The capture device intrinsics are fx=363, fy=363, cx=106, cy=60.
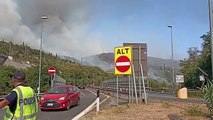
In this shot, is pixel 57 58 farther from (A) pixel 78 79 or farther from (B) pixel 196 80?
(B) pixel 196 80

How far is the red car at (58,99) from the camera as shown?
19688 mm

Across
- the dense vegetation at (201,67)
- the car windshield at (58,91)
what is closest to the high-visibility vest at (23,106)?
the car windshield at (58,91)

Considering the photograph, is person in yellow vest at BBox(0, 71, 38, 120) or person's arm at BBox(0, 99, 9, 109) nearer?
person's arm at BBox(0, 99, 9, 109)

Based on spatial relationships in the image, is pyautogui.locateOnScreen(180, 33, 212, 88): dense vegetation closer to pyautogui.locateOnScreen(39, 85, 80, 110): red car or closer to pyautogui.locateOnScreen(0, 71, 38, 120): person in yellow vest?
pyautogui.locateOnScreen(39, 85, 80, 110): red car

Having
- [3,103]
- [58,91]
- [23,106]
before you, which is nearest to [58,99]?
[58,91]

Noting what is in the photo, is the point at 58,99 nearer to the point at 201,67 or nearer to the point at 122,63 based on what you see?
the point at 122,63

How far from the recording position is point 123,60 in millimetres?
19875

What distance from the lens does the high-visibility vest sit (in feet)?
17.3

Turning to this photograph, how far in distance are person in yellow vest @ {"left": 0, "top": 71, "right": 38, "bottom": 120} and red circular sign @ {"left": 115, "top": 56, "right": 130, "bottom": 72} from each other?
14.3 m

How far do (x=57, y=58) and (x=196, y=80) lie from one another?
4714 inches

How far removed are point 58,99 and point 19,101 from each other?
14732mm

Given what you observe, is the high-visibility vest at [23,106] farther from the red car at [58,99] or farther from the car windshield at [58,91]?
the car windshield at [58,91]

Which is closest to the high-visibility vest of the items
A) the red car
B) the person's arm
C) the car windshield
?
the person's arm

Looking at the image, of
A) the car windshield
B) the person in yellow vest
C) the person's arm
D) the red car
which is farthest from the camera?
the car windshield
